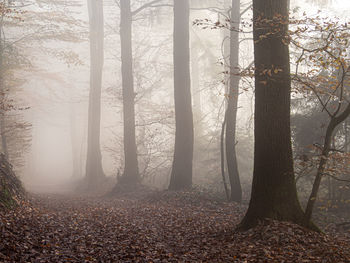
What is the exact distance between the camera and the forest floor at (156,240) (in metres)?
5.46

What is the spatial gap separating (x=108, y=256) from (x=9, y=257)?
1490mm

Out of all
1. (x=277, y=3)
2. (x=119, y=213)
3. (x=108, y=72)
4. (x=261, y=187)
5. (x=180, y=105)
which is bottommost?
(x=119, y=213)

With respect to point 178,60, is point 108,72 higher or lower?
higher

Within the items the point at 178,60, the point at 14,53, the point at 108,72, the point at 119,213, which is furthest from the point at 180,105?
the point at 108,72

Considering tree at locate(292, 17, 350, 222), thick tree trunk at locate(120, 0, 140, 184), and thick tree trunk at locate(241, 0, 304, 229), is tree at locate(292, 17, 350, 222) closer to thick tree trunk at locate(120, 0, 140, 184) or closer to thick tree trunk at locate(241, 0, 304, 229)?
thick tree trunk at locate(241, 0, 304, 229)

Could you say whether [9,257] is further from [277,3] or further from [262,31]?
[277,3]

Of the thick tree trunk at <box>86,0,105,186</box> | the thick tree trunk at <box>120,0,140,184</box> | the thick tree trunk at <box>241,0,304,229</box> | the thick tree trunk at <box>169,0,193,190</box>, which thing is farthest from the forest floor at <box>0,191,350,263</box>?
the thick tree trunk at <box>86,0,105,186</box>

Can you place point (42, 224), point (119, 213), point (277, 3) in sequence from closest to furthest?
point (277, 3), point (42, 224), point (119, 213)

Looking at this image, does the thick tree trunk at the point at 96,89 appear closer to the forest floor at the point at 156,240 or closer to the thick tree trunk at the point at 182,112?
the thick tree trunk at the point at 182,112

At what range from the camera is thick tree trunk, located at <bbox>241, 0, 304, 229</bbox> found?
659 centimetres

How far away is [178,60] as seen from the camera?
45.6 ft

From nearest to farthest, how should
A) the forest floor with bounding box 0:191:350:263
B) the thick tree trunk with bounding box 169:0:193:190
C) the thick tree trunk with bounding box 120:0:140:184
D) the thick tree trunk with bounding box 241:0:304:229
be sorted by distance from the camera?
the forest floor with bounding box 0:191:350:263 < the thick tree trunk with bounding box 241:0:304:229 < the thick tree trunk with bounding box 169:0:193:190 < the thick tree trunk with bounding box 120:0:140:184

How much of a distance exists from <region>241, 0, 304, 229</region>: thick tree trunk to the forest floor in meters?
0.38

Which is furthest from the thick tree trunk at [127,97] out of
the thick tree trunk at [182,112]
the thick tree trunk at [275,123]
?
the thick tree trunk at [275,123]
